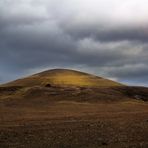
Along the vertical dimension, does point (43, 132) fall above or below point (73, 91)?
below

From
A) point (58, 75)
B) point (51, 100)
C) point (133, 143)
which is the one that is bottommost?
point (133, 143)

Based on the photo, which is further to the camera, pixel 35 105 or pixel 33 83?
pixel 33 83

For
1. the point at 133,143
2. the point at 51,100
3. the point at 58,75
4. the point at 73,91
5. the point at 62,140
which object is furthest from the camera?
the point at 58,75

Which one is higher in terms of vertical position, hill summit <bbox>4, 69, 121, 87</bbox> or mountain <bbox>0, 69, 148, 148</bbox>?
hill summit <bbox>4, 69, 121, 87</bbox>

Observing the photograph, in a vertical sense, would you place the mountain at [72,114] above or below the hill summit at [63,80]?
below

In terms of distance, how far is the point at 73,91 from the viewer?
84875mm

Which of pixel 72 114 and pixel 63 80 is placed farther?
pixel 63 80

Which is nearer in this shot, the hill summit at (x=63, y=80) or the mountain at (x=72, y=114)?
the mountain at (x=72, y=114)

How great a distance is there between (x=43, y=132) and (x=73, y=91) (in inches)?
2131

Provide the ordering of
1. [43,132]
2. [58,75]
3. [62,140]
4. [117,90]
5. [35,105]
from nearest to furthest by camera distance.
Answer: [62,140]
[43,132]
[35,105]
[117,90]
[58,75]

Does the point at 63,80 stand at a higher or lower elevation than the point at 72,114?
higher

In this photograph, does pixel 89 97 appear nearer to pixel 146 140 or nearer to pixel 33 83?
pixel 33 83

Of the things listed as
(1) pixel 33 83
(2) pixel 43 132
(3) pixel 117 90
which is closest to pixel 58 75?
(1) pixel 33 83

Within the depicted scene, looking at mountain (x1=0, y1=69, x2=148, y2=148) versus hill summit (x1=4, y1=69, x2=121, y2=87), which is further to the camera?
hill summit (x1=4, y1=69, x2=121, y2=87)
